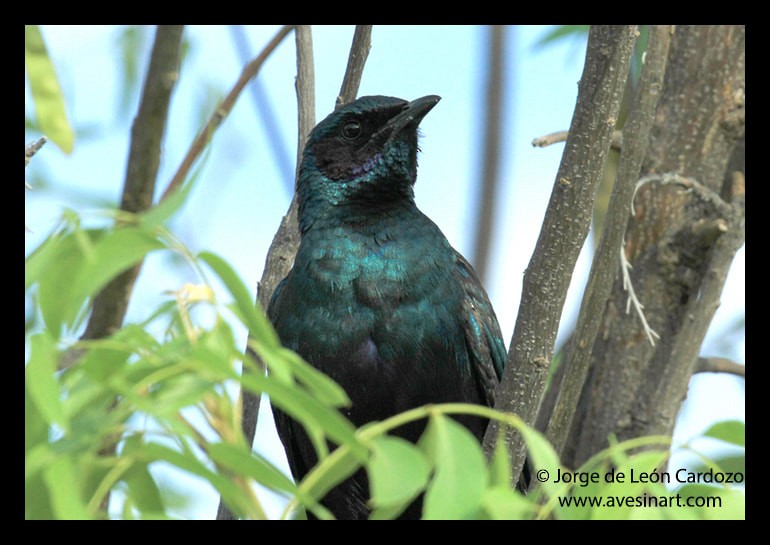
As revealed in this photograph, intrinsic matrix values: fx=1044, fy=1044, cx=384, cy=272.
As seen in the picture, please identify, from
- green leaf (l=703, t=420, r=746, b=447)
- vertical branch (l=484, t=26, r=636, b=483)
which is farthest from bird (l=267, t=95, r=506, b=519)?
green leaf (l=703, t=420, r=746, b=447)

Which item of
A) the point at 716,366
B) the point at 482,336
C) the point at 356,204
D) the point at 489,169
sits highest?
the point at 489,169

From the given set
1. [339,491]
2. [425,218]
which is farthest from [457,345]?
[339,491]

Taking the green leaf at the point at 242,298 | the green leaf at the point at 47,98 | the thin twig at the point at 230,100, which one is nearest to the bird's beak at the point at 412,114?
the thin twig at the point at 230,100

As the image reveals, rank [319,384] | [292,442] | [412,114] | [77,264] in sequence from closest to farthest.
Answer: [319,384] < [77,264] < [412,114] < [292,442]

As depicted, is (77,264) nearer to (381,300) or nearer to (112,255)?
(112,255)

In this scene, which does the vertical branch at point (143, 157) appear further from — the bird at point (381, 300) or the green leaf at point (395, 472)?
the green leaf at point (395, 472)

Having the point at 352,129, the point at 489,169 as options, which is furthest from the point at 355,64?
the point at 489,169

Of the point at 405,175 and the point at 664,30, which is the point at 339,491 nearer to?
the point at 405,175
